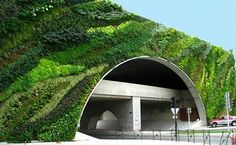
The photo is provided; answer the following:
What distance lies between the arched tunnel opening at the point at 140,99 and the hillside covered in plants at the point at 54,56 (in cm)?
625

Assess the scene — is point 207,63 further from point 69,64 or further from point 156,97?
point 69,64

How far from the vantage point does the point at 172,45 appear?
50.7 meters

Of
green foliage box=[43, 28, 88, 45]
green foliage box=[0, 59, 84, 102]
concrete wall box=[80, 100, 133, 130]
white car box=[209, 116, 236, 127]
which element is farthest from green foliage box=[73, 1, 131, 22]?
white car box=[209, 116, 236, 127]

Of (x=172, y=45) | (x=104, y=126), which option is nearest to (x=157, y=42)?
(x=172, y=45)

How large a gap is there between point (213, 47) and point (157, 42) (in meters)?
13.9

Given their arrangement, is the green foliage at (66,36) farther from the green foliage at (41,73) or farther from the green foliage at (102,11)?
the green foliage at (102,11)

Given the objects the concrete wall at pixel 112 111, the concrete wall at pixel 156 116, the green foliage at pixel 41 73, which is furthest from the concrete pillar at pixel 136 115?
the green foliage at pixel 41 73

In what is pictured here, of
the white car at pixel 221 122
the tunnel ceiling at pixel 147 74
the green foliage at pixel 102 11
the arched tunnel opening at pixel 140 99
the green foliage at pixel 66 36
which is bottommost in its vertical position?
the white car at pixel 221 122

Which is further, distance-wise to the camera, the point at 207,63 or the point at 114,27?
the point at 207,63

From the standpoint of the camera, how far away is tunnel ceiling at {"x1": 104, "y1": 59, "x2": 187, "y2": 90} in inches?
2330

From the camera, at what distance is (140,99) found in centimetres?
5397

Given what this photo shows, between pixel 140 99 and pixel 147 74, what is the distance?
13.8 m

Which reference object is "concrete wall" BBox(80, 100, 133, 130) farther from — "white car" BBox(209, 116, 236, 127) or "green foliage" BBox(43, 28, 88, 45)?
"green foliage" BBox(43, 28, 88, 45)

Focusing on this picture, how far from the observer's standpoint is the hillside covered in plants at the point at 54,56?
3406cm
